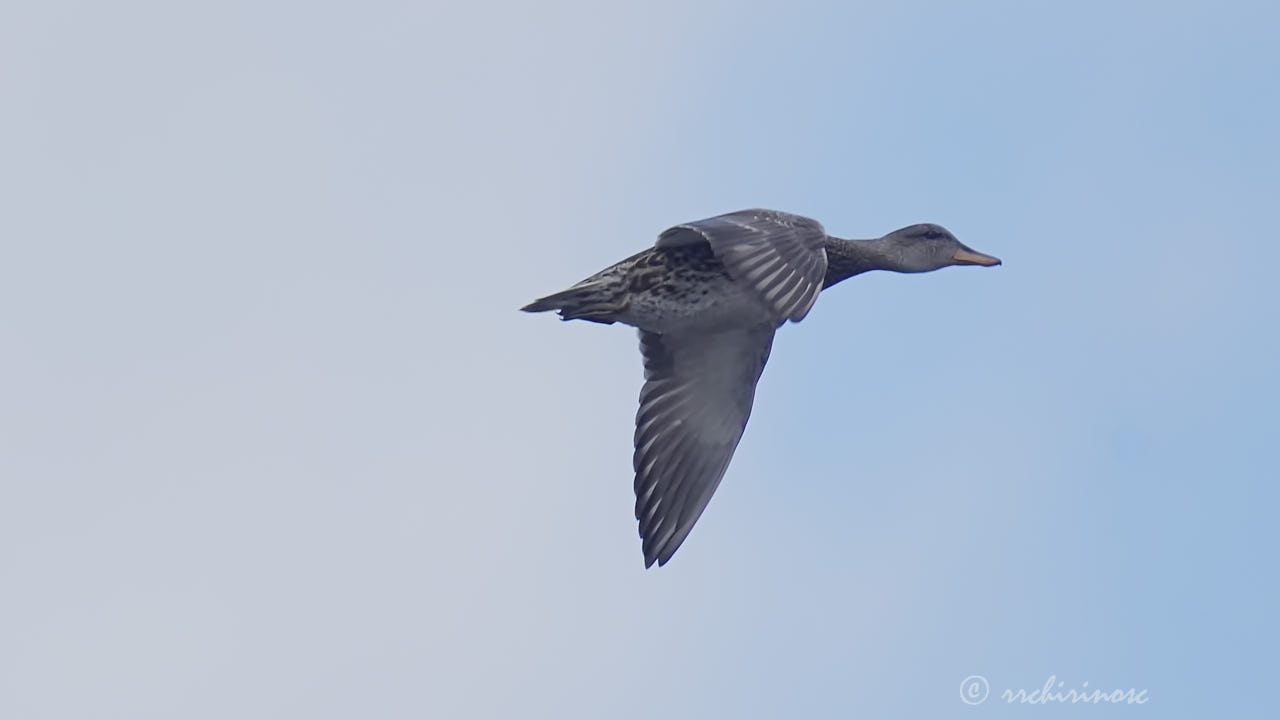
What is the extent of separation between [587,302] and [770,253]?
1.69m

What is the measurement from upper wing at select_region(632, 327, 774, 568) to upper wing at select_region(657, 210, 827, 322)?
4.65ft

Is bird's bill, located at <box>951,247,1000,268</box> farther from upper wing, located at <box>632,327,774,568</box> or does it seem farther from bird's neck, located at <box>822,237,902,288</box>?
upper wing, located at <box>632,327,774,568</box>

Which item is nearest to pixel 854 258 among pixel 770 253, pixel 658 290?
pixel 658 290

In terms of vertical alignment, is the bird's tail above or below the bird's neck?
below

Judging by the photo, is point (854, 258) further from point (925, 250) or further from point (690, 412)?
point (690, 412)

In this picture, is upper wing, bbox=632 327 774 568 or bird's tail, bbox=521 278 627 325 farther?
upper wing, bbox=632 327 774 568

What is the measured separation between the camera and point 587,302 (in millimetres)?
14672

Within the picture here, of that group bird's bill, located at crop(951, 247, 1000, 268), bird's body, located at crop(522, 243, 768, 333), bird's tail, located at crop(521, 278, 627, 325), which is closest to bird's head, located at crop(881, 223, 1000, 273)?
bird's bill, located at crop(951, 247, 1000, 268)

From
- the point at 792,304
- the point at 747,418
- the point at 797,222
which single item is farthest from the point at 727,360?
the point at 792,304

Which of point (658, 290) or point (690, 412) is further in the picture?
point (690, 412)

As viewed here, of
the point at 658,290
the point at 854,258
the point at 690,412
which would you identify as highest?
the point at 854,258

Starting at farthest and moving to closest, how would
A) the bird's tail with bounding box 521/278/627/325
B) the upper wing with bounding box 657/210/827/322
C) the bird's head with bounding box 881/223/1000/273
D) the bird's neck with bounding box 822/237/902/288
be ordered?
the bird's head with bounding box 881/223/1000/273, the bird's neck with bounding box 822/237/902/288, the bird's tail with bounding box 521/278/627/325, the upper wing with bounding box 657/210/827/322

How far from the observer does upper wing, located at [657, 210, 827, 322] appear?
13.3 meters

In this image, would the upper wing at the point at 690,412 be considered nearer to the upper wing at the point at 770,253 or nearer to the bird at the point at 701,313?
the bird at the point at 701,313
